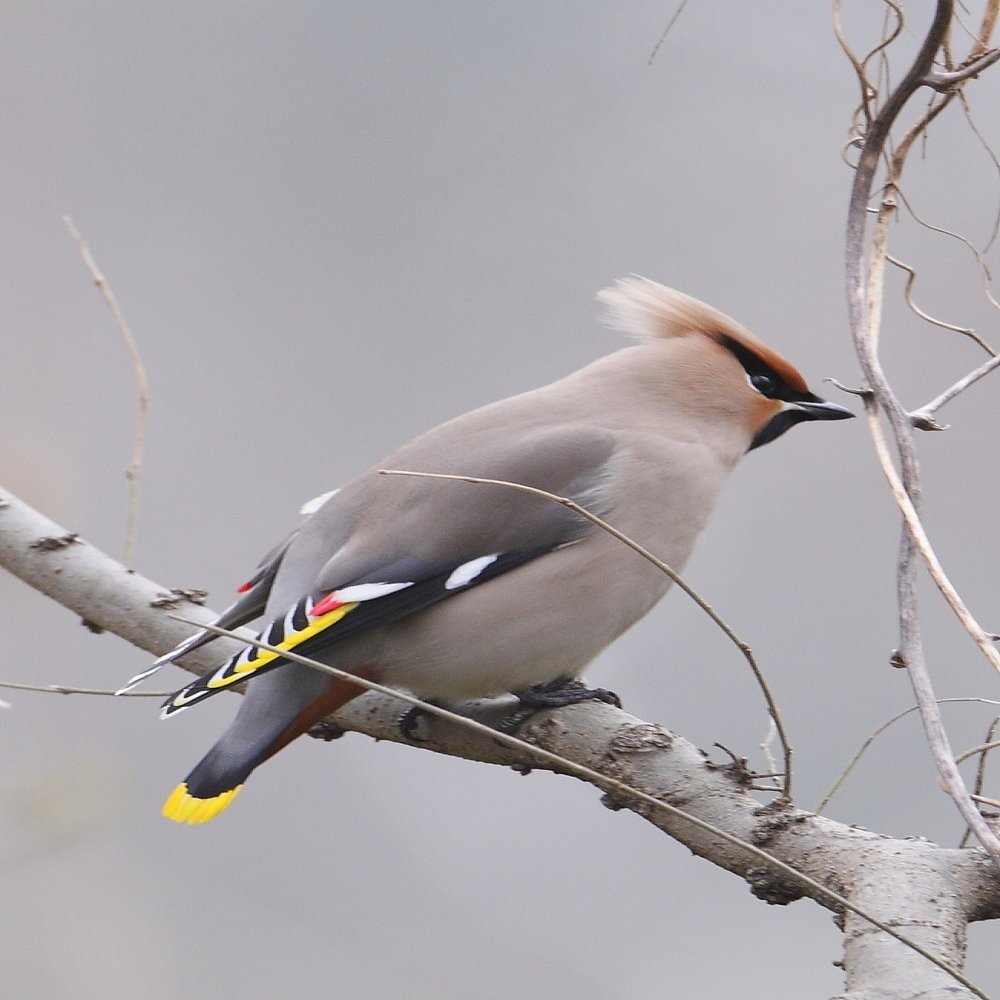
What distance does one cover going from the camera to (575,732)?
6.66ft

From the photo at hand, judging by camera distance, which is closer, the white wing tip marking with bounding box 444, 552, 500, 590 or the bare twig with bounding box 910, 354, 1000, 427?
the bare twig with bounding box 910, 354, 1000, 427

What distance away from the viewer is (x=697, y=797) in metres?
1.79

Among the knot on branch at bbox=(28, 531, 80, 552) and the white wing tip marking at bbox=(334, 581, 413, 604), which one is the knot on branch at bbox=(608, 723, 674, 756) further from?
the knot on branch at bbox=(28, 531, 80, 552)

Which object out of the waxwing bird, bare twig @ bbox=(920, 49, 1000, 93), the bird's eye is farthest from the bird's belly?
bare twig @ bbox=(920, 49, 1000, 93)

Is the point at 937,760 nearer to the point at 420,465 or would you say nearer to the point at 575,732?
the point at 575,732

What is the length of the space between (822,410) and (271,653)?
1140 millimetres

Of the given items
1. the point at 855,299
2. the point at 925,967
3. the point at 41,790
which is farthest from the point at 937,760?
the point at 41,790

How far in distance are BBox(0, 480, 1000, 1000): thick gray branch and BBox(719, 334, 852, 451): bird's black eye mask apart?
2.37 feet

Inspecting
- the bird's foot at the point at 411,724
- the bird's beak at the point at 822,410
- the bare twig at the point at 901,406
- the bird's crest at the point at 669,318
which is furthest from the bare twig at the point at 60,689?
the bird's beak at the point at 822,410

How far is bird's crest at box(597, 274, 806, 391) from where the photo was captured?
254 cm

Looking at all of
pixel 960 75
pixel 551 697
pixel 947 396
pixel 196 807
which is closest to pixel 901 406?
pixel 947 396

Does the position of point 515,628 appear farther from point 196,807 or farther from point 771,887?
point 771,887

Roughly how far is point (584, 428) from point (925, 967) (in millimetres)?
1181

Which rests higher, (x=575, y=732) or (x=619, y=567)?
(x=619, y=567)
